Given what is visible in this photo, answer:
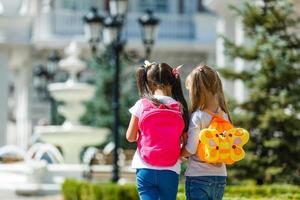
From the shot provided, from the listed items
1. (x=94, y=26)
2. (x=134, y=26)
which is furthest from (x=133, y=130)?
(x=134, y=26)

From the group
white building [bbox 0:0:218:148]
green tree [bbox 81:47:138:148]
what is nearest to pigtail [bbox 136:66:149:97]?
green tree [bbox 81:47:138:148]

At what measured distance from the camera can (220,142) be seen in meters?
6.15

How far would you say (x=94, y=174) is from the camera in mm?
19844

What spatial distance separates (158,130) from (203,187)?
473 millimetres

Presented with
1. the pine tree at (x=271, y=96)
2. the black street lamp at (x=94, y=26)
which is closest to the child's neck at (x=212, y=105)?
the pine tree at (x=271, y=96)

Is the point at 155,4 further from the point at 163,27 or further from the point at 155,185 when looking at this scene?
the point at 155,185

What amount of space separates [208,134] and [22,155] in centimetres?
1896

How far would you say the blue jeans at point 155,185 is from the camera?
6137 mm

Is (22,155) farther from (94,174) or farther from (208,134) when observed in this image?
(208,134)

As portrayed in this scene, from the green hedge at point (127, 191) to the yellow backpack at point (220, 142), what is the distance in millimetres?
2875

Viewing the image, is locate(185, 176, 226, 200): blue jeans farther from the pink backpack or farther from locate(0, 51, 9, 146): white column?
locate(0, 51, 9, 146): white column

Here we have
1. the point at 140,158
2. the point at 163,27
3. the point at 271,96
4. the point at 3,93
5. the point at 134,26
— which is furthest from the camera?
the point at 163,27

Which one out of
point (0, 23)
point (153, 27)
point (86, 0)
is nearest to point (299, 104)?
point (153, 27)

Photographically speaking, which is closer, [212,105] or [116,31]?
[212,105]
